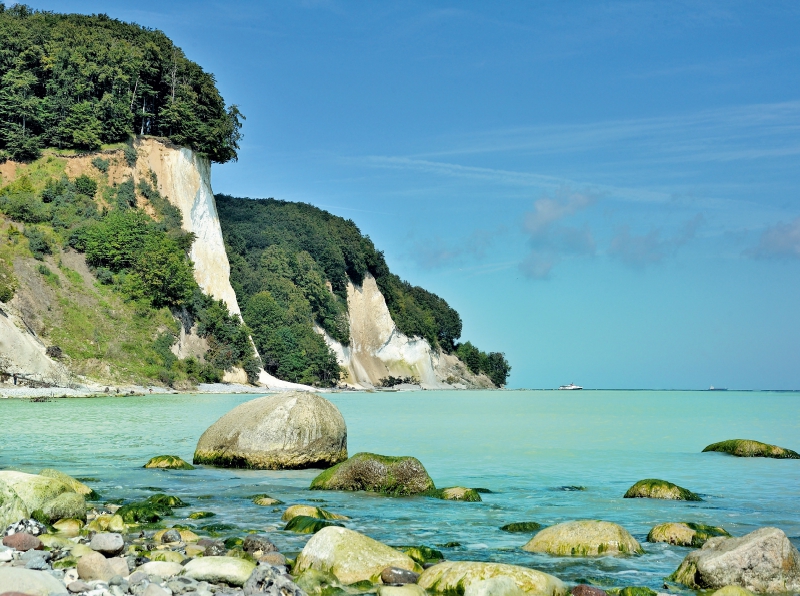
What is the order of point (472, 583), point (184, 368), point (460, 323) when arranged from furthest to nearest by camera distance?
point (460, 323) < point (184, 368) < point (472, 583)

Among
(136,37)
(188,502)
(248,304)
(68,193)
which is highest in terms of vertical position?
(136,37)

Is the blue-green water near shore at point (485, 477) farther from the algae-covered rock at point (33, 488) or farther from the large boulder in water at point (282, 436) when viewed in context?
the algae-covered rock at point (33, 488)

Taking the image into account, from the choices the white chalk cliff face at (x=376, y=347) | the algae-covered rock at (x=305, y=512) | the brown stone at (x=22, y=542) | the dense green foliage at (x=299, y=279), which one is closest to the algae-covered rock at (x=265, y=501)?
the algae-covered rock at (x=305, y=512)

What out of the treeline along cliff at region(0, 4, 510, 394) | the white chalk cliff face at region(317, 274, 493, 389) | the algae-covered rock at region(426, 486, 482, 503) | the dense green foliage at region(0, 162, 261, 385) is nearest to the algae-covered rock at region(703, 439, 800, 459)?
the algae-covered rock at region(426, 486, 482, 503)

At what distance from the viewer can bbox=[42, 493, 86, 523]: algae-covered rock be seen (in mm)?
12055

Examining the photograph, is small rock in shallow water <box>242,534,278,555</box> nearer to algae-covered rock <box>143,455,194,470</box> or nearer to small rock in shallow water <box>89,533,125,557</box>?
small rock in shallow water <box>89,533,125,557</box>

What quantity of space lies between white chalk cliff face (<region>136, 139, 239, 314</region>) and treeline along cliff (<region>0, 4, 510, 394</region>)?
146mm

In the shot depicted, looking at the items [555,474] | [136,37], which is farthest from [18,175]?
[555,474]

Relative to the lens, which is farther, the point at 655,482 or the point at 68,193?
the point at 68,193

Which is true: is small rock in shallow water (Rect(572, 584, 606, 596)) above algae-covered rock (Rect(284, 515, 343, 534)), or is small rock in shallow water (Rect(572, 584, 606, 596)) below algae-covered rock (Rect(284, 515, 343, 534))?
above

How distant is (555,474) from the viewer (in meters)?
21.6

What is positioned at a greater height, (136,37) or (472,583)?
(136,37)

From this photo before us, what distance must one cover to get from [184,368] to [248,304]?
2713 cm

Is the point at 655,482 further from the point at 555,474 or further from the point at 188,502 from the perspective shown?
the point at 188,502
